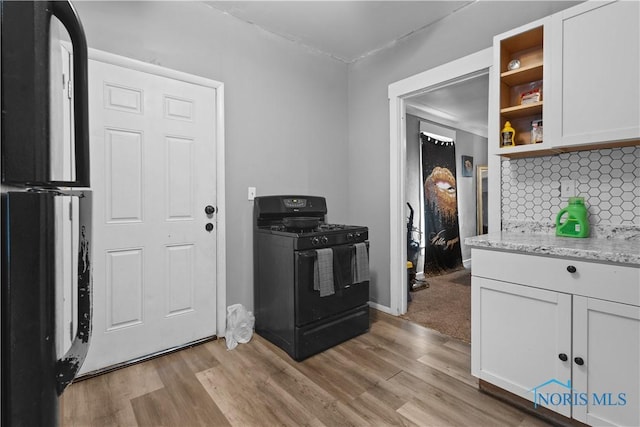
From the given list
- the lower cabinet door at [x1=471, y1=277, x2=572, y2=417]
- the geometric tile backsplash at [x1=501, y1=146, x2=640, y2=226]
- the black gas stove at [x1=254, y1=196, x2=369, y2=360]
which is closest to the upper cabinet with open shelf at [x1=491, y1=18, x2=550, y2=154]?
the geometric tile backsplash at [x1=501, y1=146, x2=640, y2=226]

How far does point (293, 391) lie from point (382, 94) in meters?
2.63

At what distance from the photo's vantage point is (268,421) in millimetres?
1535

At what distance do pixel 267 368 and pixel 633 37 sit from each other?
267cm

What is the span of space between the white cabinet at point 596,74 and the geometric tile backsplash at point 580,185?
267 mm

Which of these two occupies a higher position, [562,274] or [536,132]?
[536,132]

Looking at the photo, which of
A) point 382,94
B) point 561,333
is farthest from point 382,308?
point 382,94

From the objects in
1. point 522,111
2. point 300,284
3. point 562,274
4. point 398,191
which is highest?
point 522,111

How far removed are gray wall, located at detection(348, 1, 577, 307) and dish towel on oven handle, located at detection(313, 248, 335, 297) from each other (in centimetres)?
101

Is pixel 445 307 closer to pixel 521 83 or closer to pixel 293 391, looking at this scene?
pixel 293 391

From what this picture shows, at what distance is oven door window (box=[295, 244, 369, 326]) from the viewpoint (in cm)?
209

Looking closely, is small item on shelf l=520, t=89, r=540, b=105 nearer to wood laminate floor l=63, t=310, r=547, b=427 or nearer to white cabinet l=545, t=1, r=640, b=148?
white cabinet l=545, t=1, r=640, b=148

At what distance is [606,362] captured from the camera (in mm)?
1313

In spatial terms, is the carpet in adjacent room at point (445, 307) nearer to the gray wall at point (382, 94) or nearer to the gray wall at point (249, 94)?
the gray wall at point (382, 94)

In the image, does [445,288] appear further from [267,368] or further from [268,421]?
[268,421]
